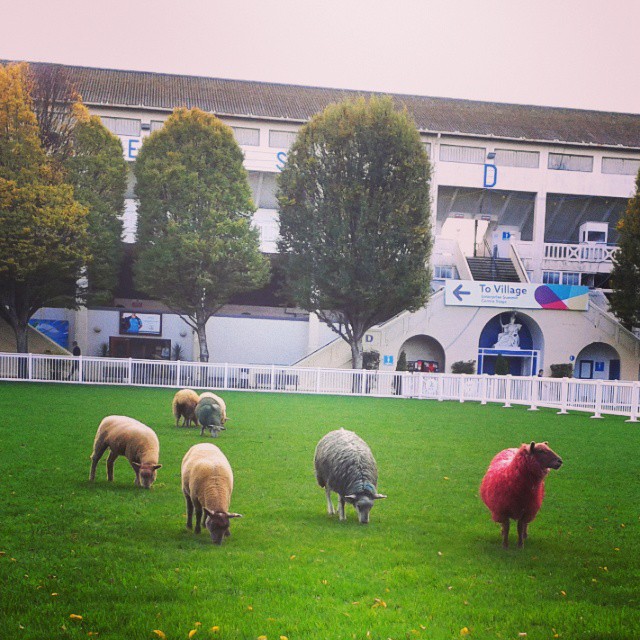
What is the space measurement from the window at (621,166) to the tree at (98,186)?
89.0 ft

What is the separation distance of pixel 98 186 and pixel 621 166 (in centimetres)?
2919

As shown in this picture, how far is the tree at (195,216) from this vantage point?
103ft

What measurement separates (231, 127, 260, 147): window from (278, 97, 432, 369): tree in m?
9.31

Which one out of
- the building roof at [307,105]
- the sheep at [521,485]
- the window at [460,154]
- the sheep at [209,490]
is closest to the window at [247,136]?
the building roof at [307,105]

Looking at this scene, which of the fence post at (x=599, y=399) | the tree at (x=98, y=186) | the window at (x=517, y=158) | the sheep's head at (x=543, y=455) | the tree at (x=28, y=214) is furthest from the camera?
the window at (x=517, y=158)

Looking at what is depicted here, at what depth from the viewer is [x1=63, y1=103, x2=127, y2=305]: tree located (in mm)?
31531

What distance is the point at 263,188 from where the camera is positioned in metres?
43.8

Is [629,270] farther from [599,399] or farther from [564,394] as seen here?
[599,399]

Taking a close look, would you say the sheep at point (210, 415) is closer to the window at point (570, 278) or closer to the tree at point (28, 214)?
the tree at point (28, 214)

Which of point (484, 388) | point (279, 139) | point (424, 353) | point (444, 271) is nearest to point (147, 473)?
point (484, 388)

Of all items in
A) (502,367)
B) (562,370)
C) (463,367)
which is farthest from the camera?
(562,370)

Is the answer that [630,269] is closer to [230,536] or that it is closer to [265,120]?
[265,120]

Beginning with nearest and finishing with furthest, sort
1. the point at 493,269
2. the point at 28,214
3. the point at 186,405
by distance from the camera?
1. the point at 186,405
2. the point at 28,214
3. the point at 493,269

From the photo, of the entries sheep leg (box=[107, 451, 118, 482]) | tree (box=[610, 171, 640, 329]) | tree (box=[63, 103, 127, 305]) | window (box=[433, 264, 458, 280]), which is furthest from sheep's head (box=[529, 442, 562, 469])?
window (box=[433, 264, 458, 280])
